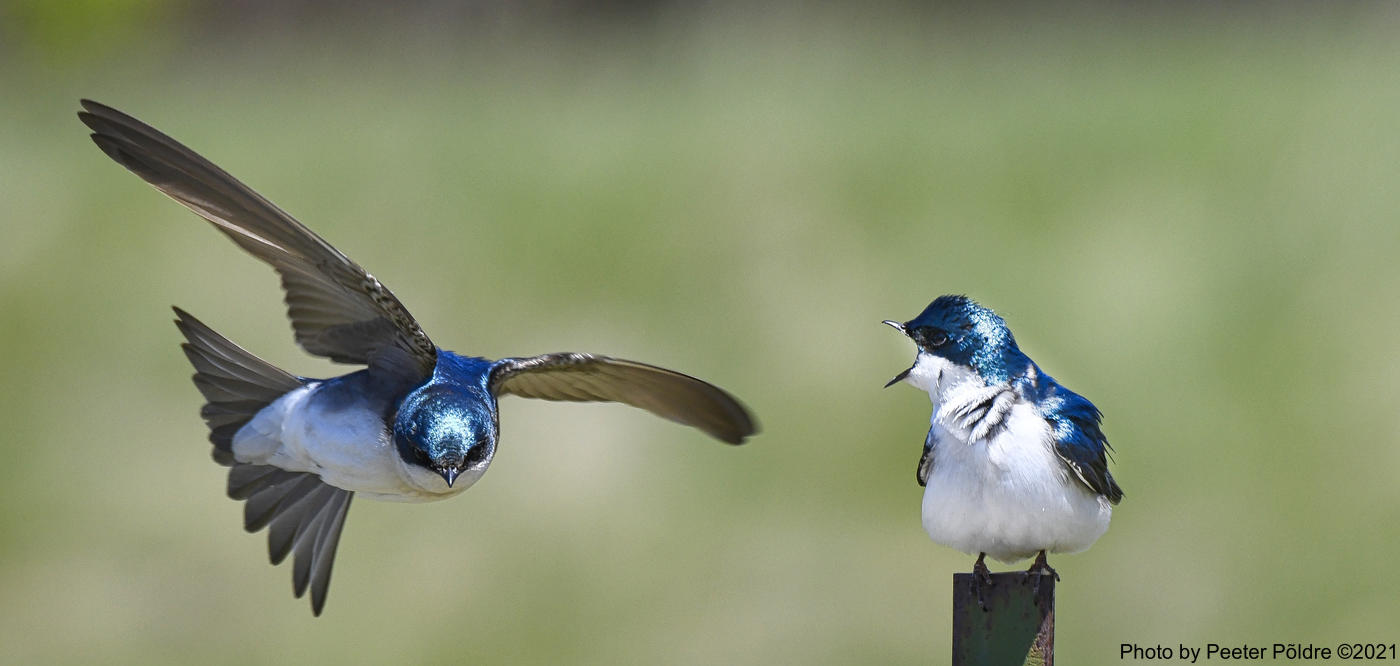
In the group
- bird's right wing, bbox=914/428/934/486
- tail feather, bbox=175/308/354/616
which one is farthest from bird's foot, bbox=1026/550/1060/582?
tail feather, bbox=175/308/354/616

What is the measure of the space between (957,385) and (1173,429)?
10.9ft

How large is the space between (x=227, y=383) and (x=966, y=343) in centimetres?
171

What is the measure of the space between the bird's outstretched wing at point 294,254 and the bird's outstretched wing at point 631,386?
0.22 m

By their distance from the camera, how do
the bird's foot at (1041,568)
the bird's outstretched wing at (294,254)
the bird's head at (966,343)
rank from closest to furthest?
the bird's foot at (1041,568), the bird's head at (966,343), the bird's outstretched wing at (294,254)

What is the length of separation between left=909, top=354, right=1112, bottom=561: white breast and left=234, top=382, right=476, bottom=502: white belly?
946mm

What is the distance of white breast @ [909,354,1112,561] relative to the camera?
239 cm

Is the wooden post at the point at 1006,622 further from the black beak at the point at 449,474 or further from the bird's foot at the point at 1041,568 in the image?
the black beak at the point at 449,474

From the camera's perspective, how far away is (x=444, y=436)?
9.49 feet

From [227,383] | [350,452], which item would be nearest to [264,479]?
[227,383]

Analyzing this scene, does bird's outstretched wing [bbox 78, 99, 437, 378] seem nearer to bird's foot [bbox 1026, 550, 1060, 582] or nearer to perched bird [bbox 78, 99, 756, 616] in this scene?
perched bird [bbox 78, 99, 756, 616]

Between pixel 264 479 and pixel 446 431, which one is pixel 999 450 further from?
pixel 264 479

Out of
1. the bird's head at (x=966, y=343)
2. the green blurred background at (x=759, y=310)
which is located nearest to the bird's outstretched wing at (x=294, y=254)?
the bird's head at (x=966, y=343)

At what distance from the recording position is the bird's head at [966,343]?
2.51m

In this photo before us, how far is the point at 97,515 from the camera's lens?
632cm
